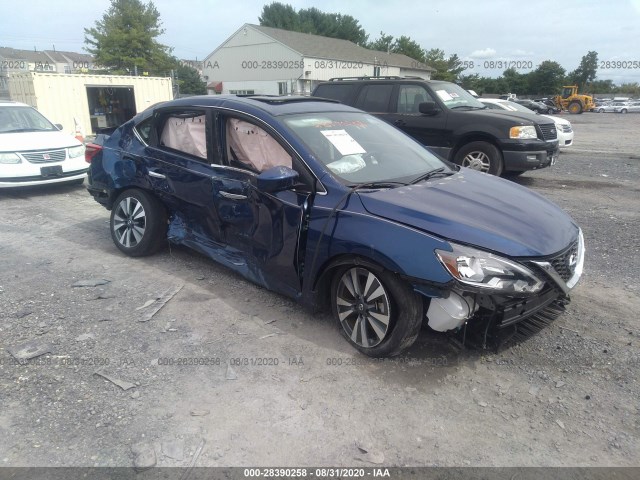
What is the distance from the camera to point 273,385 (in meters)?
3.01

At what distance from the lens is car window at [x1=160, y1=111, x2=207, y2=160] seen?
14.1 ft

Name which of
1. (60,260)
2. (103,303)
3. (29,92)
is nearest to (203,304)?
(103,303)

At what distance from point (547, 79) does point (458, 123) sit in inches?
2611

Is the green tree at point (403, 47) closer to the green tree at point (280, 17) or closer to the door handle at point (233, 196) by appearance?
the green tree at point (280, 17)

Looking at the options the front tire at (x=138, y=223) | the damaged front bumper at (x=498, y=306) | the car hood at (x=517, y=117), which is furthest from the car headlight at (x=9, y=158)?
the car hood at (x=517, y=117)

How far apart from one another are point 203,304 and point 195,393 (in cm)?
124

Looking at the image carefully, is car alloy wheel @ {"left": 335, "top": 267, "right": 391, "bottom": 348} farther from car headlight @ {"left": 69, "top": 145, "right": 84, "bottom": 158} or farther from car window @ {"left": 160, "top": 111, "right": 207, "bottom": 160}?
car headlight @ {"left": 69, "top": 145, "right": 84, "bottom": 158}

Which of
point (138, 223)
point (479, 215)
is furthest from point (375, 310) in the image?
point (138, 223)

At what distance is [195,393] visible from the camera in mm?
2934

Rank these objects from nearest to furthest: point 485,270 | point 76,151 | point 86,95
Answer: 1. point 485,270
2. point 76,151
3. point 86,95

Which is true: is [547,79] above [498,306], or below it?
above

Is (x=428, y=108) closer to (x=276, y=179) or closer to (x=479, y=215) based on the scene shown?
(x=479, y=215)

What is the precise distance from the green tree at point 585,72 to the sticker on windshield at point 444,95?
74.0 m

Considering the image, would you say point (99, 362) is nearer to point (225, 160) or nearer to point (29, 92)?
point (225, 160)
